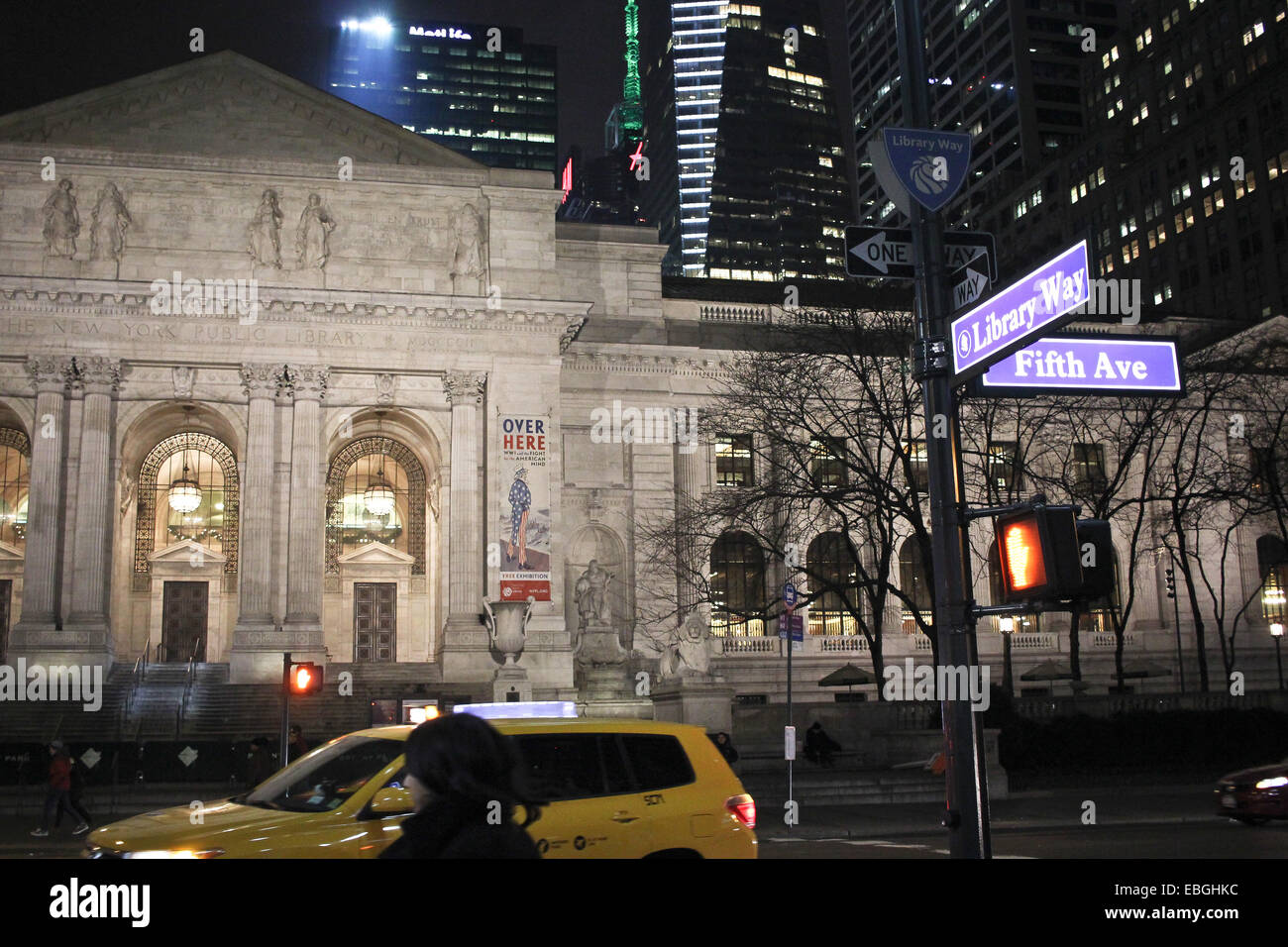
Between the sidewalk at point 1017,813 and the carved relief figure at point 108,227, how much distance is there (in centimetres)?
3075

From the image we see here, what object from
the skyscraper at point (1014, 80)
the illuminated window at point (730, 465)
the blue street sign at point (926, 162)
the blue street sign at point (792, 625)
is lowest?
the blue street sign at point (792, 625)

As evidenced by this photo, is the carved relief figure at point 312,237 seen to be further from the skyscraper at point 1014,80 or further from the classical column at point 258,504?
the skyscraper at point 1014,80

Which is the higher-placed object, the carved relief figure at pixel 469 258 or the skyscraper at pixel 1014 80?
the skyscraper at pixel 1014 80

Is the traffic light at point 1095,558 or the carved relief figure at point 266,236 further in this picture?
the carved relief figure at point 266,236

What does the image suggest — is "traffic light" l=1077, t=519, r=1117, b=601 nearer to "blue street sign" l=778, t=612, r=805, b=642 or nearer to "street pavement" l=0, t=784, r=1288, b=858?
"street pavement" l=0, t=784, r=1288, b=858

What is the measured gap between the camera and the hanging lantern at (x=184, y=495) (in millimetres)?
48125

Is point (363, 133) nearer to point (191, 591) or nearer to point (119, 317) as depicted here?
point (119, 317)

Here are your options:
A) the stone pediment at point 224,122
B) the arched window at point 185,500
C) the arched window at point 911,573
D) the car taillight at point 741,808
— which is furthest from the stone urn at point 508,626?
the car taillight at point 741,808

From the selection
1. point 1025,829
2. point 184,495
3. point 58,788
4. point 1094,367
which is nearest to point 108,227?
point 184,495

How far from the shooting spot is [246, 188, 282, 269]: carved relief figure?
146 ft

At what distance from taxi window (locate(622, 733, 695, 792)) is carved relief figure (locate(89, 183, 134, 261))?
131ft

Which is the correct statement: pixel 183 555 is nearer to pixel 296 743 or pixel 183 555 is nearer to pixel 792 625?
pixel 296 743

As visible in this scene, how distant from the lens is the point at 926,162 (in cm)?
908
